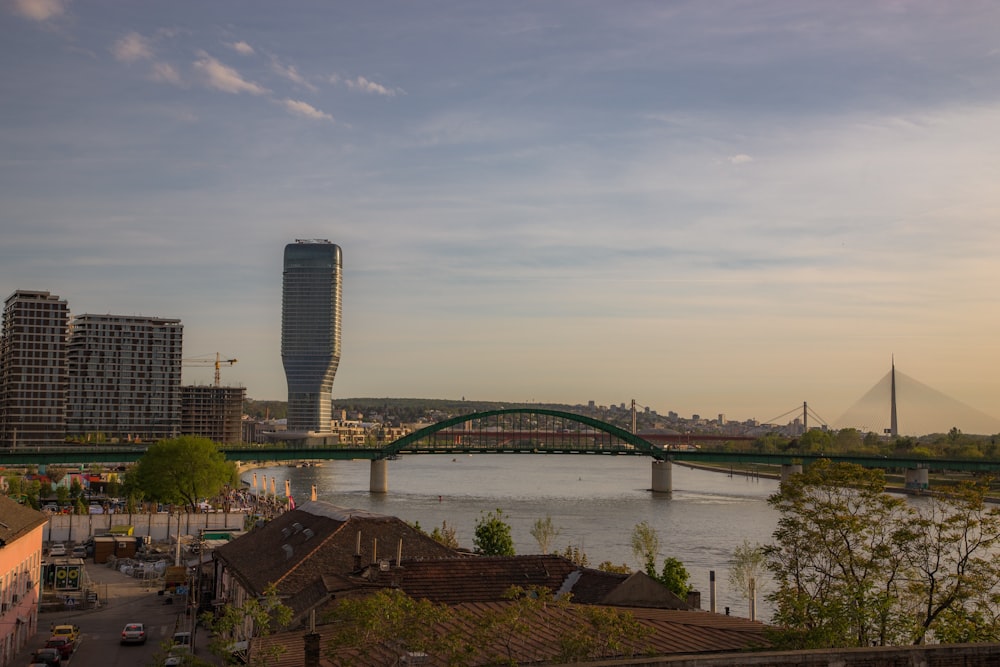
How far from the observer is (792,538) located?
70.6ft

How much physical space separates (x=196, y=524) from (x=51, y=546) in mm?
9711

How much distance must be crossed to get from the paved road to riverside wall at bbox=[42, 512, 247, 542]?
13.8 m

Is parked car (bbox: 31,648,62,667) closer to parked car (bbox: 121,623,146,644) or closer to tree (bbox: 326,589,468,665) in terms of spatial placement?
parked car (bbox: 121,623,146,644)

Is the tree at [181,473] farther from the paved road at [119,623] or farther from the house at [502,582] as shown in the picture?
the house at [502,582]

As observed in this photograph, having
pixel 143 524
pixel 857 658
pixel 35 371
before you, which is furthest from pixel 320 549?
pixel 35 371

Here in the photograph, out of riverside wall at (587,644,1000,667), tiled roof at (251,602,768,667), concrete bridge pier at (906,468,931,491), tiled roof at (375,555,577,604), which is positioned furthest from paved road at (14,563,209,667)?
concrete bridge pier at (906,468,931,491)

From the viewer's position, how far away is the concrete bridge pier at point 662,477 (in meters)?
128

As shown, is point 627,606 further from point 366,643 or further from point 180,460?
point 180,460

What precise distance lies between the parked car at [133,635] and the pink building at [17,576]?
10.1 ft

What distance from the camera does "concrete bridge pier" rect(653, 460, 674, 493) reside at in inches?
5030

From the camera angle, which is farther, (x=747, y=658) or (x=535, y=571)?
(x=535, y=571)

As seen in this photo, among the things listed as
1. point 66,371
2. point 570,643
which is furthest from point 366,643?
point 66,371

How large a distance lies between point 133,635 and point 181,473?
4371 centimetres

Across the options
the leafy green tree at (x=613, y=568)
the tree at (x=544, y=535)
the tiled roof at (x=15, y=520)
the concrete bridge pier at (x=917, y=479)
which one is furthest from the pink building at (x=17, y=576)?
the concrete bridge pier at (x=917, y=479)
